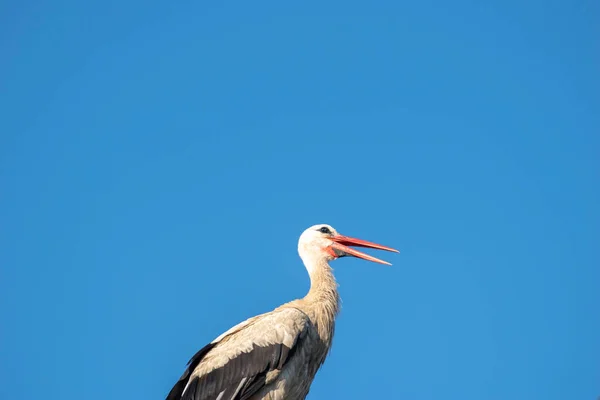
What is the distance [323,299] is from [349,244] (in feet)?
4.60

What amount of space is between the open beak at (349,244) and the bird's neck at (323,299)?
331 mm

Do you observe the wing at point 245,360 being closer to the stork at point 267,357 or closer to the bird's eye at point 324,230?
the stork at point 267,357

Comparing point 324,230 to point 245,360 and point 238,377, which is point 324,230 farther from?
point 238,377

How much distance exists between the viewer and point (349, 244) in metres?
15.6

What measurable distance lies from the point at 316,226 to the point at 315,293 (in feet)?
4.39

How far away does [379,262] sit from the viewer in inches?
603

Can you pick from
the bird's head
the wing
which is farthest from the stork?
the bird's head

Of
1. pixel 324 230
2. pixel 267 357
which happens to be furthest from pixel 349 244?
pixel 267 357

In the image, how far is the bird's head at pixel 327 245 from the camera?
15.2 m

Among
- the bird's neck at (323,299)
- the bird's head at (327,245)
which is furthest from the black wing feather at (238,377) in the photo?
the bird's head at (327,245)

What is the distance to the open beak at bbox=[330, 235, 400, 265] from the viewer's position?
15.4m

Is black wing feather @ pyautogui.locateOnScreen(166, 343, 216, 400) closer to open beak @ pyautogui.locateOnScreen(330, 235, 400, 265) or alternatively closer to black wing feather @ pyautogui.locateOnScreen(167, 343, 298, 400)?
black wing feather @ pyautogui.locateOnScreen(167, 343, 298, 400)

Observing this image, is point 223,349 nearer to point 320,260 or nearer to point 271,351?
point 271,351

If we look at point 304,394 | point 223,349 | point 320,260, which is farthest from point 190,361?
point 320,260
